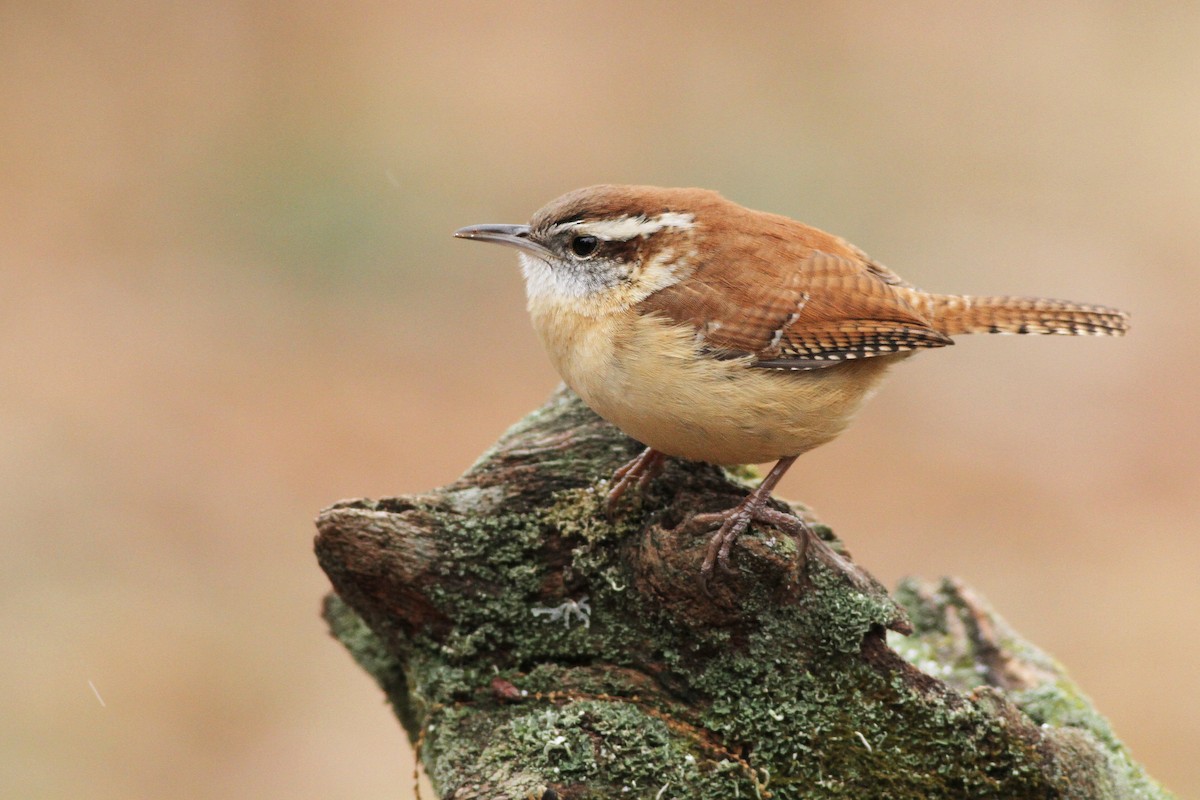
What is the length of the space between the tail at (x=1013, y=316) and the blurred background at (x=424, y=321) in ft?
13.9

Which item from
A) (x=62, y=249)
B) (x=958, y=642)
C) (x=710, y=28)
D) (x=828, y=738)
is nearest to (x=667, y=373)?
(x=828, y=738)

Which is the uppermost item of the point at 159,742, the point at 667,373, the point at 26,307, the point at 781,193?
the point at 781,193

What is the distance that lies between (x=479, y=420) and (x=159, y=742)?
3.81 metres

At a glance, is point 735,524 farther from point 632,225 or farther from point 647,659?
point 632,225

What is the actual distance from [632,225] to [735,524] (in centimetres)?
118

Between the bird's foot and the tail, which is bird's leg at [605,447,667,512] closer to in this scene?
the bird's foot

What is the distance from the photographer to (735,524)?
3.58 meters

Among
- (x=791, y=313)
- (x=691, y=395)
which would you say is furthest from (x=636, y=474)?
(x=791, y=313)

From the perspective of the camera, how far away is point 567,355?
12.9 ft

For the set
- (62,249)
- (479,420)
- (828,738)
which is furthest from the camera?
(62,249)

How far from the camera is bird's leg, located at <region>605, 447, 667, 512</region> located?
3.95 meters

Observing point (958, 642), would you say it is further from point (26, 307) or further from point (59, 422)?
point (26, 307)

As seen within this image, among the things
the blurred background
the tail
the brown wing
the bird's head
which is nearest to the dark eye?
the bird's head

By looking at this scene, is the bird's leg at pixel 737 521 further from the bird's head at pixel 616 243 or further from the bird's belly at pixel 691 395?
the bird's head at pixel 616 243
